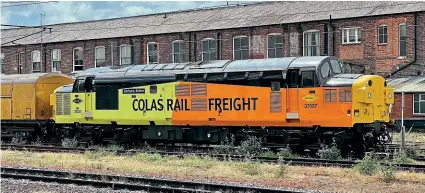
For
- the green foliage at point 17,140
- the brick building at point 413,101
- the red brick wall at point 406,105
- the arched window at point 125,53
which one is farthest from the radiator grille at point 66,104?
the arched window at point 125,53

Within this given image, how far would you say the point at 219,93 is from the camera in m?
21.5

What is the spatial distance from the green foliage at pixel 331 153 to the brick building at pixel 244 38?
443 inches

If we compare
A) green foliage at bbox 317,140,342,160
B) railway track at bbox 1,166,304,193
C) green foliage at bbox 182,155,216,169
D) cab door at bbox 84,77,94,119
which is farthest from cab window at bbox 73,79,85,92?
green foliage at bbox 317,140,342,160

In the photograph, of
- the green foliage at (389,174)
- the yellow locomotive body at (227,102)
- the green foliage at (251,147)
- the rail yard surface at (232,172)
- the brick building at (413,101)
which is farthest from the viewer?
the brick building at (413,101)

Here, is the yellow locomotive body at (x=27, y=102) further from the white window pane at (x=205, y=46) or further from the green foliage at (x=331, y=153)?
the white window pane at (x=205, y=46)

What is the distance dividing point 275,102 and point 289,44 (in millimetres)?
21440

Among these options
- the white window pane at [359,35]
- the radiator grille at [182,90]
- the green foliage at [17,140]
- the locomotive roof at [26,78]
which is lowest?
the green foliage at [17,140]

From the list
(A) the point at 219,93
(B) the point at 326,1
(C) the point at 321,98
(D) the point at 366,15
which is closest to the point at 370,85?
(C) the point at 321,98

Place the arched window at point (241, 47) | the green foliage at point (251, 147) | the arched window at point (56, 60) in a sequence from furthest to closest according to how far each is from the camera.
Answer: the arched window at point (56, 60) < the arched window at point (241, 47) < the green foliage at point (251, 147)

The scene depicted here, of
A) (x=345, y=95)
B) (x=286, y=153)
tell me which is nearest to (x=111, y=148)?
(x=286, y=153)

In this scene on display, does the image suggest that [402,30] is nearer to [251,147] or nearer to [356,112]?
[356,112]

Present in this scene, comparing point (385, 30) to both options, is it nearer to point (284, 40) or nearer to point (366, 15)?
point (366, 15)

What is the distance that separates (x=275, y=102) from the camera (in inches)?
794

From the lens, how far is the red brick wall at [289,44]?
3750cm
